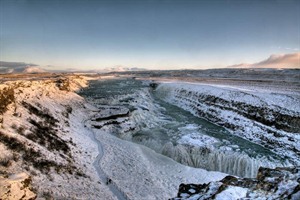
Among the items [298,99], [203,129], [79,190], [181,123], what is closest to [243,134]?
[203,129]

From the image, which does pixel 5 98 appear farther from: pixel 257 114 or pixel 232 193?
pixel 257 114

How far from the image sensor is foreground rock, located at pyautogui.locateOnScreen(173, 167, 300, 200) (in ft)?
23.3

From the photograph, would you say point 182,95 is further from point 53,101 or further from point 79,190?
point 79,190

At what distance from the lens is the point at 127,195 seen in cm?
1331

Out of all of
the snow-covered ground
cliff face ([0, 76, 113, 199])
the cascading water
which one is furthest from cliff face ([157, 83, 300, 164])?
cliff face ([0, 76, 113, 199])

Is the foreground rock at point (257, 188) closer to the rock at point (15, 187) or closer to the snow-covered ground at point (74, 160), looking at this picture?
the rock at point (15, 187)

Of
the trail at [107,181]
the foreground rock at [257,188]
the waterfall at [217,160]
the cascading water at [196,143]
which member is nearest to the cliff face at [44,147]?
the trail at [107,181]

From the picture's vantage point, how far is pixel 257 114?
1122 inches

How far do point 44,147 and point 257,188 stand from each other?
12.2 metres

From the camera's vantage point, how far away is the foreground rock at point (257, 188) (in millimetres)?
7094

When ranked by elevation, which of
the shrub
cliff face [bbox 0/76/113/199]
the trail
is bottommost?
the trail

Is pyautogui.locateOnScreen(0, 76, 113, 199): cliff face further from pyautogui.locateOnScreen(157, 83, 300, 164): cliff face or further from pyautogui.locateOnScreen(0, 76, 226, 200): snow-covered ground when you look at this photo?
pyautogui.locateOnScreen(157, 83, 300, 164): cliff face

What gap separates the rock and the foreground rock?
18.5 ft

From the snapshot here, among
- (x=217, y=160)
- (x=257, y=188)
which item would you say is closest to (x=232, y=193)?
(x=257, y=188)
